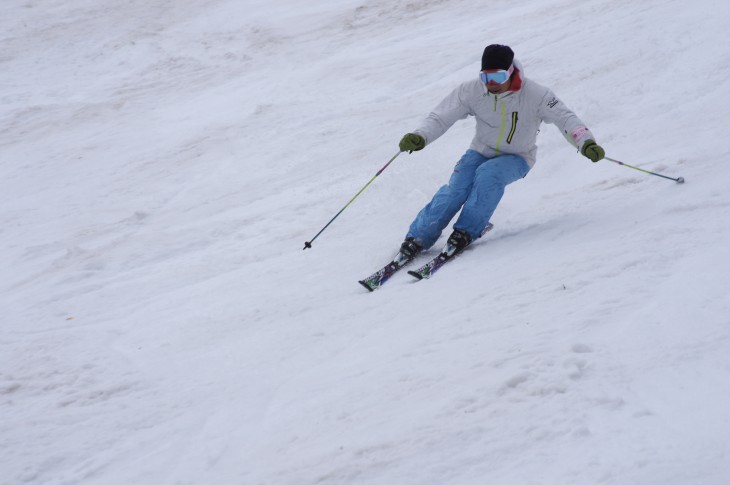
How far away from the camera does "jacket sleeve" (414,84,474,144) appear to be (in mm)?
5359

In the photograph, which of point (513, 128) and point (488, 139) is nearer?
point (513, 128)

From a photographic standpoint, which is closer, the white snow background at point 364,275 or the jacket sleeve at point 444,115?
the white snow background at point 364,275

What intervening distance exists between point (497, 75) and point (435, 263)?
1551mm

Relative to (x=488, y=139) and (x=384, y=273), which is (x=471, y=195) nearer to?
(x=488, y=139)

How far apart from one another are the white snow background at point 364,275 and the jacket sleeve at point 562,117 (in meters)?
0.70

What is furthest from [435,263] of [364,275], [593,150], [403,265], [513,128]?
[593,150]

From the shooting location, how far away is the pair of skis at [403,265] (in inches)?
194

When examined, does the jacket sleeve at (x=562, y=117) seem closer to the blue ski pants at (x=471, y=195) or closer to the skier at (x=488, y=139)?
the skier at (x=488, y=139)

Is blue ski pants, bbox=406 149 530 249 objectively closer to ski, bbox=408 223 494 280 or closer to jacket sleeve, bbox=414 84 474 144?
ski, bbox=408 223 494 280

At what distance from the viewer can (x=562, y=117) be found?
5.05 m

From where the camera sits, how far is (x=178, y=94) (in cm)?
1207

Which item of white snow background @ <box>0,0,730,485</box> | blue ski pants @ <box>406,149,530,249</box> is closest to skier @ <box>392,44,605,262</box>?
blue ski pants @ <box>406,149,530,249</box>

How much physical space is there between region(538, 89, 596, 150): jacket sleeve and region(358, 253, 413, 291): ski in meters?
1.63

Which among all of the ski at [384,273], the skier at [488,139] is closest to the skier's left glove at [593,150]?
the skier at [488,139]
